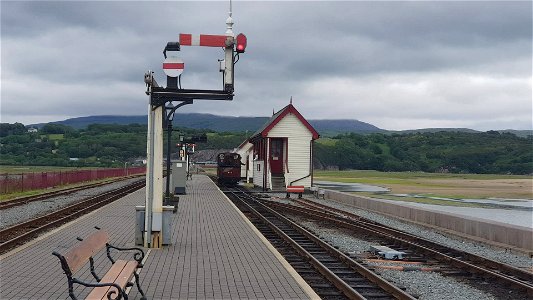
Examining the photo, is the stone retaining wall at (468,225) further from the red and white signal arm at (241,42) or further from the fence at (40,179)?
the fence at (40,179)

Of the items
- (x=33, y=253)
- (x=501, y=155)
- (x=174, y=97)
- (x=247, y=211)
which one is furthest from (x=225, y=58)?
(x=501, y=155)

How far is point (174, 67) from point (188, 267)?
4.78 meters

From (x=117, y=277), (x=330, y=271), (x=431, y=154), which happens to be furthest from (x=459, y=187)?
(x=431, y=154)

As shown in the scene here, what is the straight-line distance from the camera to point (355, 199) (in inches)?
1175

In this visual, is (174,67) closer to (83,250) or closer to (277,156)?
(83,250)

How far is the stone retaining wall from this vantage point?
15172 millimetres

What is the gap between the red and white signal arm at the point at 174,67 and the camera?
1337cm

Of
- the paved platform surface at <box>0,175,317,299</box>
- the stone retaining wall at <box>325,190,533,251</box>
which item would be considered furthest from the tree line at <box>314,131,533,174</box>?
the paved platform surface at <box>0,175,317,299</box>

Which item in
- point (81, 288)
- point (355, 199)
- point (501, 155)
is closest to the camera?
point (81, 288)

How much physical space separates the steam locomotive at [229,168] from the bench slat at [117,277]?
40.1 m

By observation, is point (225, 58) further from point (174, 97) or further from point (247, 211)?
point (247, 211)

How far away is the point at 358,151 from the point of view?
149000mm

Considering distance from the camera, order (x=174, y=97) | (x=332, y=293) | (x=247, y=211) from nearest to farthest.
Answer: (x=332, y=293), (x=174, y=97), (x=247, y=211)

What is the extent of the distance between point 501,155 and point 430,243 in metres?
127
